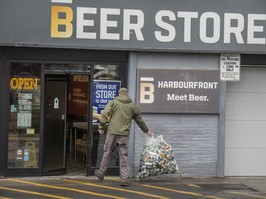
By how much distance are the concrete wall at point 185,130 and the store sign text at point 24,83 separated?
1947mm

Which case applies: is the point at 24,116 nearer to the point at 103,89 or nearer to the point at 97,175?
the point at 103,89

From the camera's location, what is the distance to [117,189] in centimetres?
938

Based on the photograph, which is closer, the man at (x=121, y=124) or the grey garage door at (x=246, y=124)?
the man at (x=121, y=124)

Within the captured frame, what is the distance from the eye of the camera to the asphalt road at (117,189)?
881cm

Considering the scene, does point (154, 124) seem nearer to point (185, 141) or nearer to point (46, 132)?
point (185, 141)

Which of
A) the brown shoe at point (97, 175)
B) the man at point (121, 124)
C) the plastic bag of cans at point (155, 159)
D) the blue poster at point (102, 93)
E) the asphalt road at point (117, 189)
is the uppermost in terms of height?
the blue poster at point (102, 93)

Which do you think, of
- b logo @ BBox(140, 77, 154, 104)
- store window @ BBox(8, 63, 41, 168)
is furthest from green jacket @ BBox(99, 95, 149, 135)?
store window @ BBox(8, 63, 41, 168)

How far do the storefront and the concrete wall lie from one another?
2 centimetres

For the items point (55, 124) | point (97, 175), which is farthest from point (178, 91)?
point (55, 124)

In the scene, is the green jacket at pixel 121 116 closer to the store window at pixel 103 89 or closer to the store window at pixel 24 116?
the store window at pixel 103 89

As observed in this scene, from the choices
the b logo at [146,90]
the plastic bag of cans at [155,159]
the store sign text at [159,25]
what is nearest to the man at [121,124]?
the plastic bag of cans at [155,159]

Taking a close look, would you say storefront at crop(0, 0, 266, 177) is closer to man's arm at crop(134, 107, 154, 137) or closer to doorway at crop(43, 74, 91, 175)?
doorway at crop(43, 74, 91, 175)

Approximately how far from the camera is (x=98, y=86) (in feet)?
35.0

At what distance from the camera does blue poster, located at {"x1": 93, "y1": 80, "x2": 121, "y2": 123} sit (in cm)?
1066
